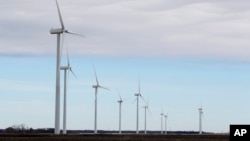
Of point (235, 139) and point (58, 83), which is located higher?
point (58, 83)

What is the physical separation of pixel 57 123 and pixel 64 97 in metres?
12.1

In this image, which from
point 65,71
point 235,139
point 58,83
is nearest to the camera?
point 235,139

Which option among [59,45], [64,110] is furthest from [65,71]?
[59,45]

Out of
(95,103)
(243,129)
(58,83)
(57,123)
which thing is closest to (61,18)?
(58,83)

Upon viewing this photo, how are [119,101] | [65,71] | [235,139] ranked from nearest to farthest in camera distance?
[235,139], [65,71], [119,101]

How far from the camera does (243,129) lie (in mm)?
19172

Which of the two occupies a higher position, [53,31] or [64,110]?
[53,31]

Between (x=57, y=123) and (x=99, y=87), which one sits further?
(x=99, y=87)

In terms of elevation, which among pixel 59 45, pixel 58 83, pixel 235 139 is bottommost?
pixel 235 139

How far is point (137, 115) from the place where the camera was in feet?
492

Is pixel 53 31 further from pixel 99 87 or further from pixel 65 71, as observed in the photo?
pixel 99 87

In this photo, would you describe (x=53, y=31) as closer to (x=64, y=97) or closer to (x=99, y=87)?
(x=64, y=97)

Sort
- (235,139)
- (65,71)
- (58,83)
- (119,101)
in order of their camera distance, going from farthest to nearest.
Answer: (119,101) → (65,71) → (58,83) → (235,139)

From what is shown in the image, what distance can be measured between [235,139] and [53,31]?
87.2 meters
